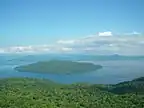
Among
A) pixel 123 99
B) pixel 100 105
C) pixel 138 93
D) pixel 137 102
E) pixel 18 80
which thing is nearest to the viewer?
pixel 100 105

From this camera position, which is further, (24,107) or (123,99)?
(123,99)

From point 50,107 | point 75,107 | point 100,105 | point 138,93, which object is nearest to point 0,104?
point 50,107

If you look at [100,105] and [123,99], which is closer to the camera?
[100,105]

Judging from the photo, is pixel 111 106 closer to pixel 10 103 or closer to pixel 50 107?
pixel 50 107

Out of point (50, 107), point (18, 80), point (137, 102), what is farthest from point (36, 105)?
point (18, 80)

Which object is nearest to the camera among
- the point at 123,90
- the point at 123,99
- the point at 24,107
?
the point at 24,107

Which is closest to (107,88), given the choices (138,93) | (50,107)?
(138,93)

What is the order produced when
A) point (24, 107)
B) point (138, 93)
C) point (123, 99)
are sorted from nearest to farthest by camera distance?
point (24, 107) < point (123, 99) < point (138, 93)

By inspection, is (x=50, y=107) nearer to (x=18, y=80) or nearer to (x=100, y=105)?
(x=100, y=105)

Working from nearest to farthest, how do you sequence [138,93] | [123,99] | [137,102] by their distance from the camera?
[137,102]
[123,99]
[138,93]
